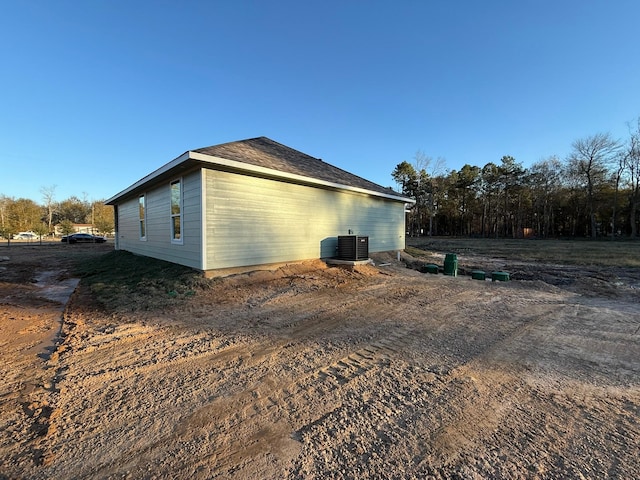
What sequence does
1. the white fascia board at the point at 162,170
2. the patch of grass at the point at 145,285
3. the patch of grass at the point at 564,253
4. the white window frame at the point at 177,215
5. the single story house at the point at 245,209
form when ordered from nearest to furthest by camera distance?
the patch of grass at the point at 145,285
the white fascia board at the point at 162,170
the single story house at the point at 245,209
the white window frame at the point at 177,215
the patch of grass at the point at 564,253

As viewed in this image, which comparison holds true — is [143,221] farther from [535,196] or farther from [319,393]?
[535,196]

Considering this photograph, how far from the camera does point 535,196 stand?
3834 centimetres

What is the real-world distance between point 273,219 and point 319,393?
6.18 m

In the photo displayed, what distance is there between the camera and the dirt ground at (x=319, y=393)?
67.4 inches

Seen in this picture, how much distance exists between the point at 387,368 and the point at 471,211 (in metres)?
49.0

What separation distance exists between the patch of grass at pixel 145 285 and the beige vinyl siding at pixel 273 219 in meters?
0.76

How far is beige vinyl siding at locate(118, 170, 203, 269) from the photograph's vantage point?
6980mm

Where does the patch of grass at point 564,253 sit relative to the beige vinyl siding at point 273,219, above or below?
below

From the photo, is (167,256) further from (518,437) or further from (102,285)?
(518,437)

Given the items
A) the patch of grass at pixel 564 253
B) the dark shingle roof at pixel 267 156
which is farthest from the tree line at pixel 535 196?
the dark shingle roof at pixel 267 156

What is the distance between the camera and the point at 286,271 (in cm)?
804

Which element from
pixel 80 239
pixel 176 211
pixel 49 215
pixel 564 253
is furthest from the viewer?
pixel 49 215

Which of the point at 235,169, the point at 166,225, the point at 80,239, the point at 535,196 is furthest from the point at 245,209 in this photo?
the point at 535,196

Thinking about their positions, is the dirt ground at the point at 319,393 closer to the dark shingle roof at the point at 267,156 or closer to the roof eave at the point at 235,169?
the roof eave at the point at 235,169
